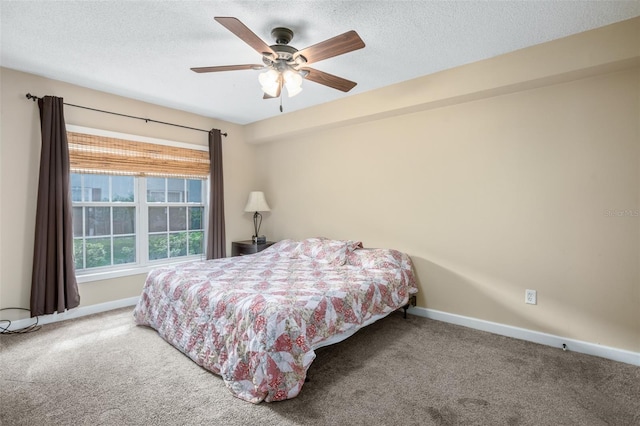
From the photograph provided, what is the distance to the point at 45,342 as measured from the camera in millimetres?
2779

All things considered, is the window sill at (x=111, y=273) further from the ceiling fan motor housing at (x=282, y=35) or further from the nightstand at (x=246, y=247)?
the ceiling fan motor housing at (x=282, y=35)

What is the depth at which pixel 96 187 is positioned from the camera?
3660mm

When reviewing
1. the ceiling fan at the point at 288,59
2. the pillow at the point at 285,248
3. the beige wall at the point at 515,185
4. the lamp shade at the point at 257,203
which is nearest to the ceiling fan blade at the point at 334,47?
the ceiling fan at the point at 288,59

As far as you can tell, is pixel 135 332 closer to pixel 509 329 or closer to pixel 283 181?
pixel 283 181

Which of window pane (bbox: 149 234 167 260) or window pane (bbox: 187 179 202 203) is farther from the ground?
window pane (bbox: 187 179 202 203)

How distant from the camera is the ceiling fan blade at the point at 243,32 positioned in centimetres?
171

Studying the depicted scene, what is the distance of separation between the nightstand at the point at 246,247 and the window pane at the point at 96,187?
1733mm

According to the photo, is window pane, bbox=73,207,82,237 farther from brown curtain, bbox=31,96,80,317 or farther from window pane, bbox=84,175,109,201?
brown curtain, bbox=31,96,80,317

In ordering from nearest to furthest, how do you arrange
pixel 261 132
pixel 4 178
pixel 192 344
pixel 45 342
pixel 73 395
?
pixel 73 395, pixel 192 344, pixel 45 342, pixel 4 178, pixel 261 132

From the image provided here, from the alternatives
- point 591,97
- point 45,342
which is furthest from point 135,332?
point 591,97

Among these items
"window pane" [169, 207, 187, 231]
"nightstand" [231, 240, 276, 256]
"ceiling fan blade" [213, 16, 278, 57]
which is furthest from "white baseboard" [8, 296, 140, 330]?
"ceiling fan blade" [213, 16, 278, 57]

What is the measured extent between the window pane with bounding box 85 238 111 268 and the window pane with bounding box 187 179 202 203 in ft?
3.72

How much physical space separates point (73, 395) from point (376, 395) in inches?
73.9

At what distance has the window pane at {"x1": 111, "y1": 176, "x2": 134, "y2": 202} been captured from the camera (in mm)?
3785
